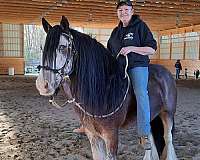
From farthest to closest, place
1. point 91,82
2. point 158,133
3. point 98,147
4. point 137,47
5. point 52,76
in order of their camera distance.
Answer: point 158,133 < point 98,147 < point 137,47 < point 91,82 < point 52,76

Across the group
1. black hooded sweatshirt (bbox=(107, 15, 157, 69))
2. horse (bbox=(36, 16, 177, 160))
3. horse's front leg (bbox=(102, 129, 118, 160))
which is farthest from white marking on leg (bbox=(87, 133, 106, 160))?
black hooded sweatshirt (bbox=(107, 15, 157, 69))

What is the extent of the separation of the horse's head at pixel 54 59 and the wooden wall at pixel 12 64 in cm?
2543

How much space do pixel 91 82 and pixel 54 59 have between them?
432 mm

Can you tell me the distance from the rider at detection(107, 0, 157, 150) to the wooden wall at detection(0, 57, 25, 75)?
82.4 feet

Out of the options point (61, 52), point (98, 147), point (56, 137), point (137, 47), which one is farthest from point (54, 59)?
point (56, 137)

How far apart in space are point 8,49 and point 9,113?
20462 millimetres

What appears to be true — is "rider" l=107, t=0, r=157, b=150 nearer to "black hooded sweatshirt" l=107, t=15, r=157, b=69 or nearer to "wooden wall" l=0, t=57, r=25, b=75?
"black hooded sweatshirt" l=107, t=15, r=157, b=69

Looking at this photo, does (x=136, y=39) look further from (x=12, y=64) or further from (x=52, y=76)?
(x=12, y=64)

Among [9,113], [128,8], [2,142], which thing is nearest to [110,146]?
[128,8]

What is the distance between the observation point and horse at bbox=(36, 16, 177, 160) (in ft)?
7.35

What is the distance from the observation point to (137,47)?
8.83 ft

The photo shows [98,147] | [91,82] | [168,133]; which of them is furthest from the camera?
[168,133]

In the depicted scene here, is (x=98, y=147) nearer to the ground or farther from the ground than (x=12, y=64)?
nearer to the ground

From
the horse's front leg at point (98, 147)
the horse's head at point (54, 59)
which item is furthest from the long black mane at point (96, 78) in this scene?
the horse's front leg at point (98, 147)
